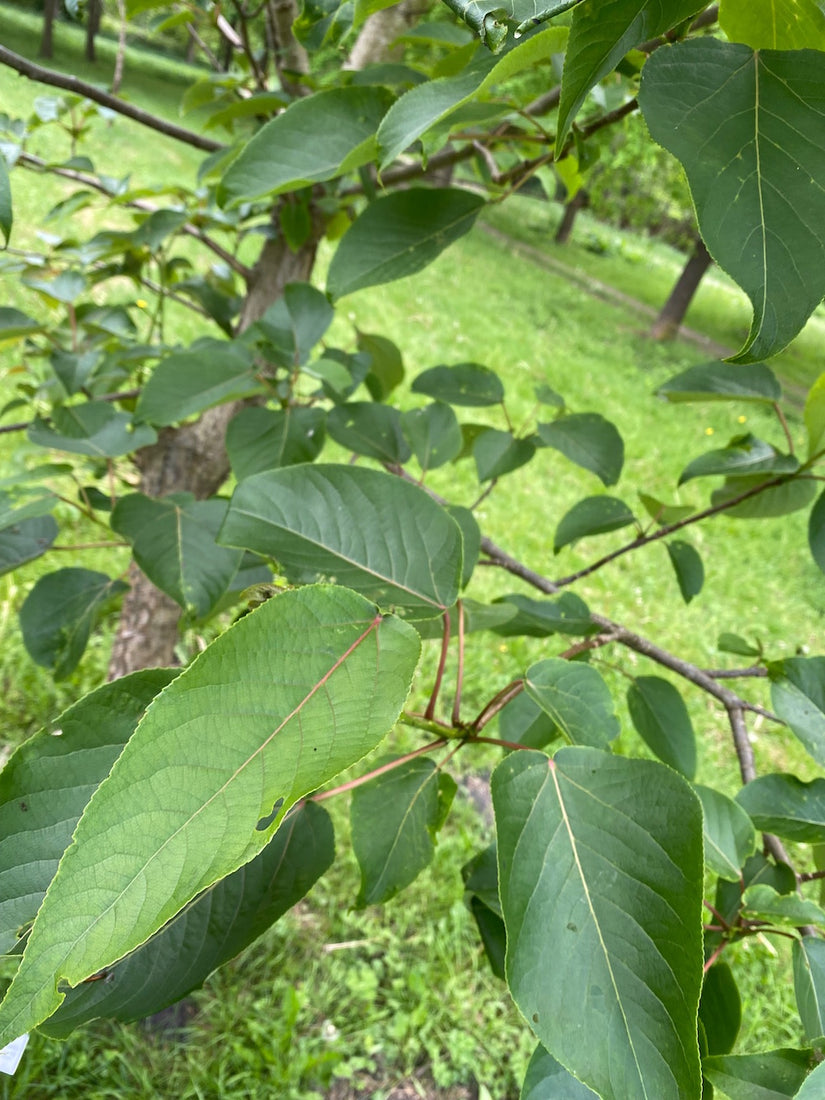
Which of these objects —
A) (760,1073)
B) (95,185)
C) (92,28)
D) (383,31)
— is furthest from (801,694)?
(92,28)

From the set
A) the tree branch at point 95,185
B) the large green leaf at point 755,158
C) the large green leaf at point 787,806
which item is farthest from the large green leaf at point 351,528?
the tree branch at point 95,185

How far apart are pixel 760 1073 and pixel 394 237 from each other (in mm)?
768

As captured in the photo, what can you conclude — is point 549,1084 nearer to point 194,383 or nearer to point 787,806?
point 787,806

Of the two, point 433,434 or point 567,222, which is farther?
point 567,222

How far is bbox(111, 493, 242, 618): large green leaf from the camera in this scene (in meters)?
0.81

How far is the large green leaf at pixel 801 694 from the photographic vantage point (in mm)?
667

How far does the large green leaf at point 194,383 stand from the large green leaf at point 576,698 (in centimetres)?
55

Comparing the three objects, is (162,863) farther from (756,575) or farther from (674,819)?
(756,575)

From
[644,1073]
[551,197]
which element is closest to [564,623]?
[644,1073]

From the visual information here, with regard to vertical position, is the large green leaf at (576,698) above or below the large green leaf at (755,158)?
below

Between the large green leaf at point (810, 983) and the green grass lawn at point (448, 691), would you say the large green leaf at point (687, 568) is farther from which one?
the large green leaf at point (810, 983)

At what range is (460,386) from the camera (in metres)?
1.10

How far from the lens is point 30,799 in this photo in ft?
1.26

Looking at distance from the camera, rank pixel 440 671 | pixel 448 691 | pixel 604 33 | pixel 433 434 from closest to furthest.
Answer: pixel 604 33 → pixel 440 671 → pixel 433 434 → pixel 448 691
